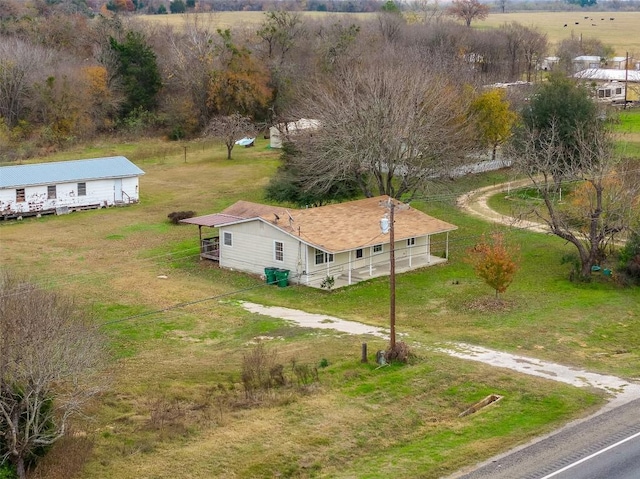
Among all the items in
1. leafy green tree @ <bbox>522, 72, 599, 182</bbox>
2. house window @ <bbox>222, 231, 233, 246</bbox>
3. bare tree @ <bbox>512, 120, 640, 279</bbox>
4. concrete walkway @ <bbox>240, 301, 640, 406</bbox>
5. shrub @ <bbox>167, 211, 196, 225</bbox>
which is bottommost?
concrete walkway @ <bbox>240, 301, 640, 406</bbox>

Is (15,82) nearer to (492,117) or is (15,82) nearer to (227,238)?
(492,117)

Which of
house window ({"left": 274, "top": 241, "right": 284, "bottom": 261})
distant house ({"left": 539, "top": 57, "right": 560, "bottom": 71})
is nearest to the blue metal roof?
house window ({"left": 274, "top": 241, "right": 284, "bottom": 261})

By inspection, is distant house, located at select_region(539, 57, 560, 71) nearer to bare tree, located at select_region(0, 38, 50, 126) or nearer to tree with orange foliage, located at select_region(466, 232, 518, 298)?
bare tree, located at select_region(0, 38, 50, 126)

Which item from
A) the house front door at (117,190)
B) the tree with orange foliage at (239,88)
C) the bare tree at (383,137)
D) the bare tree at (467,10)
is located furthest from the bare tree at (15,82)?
the bare tree at (467,10)

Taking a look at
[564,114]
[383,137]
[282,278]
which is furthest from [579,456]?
[564,114]

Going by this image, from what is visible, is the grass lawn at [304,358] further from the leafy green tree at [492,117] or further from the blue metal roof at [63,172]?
the leafy green tree at [492,117]

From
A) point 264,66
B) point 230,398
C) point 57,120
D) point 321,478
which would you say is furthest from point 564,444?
point 264,66
